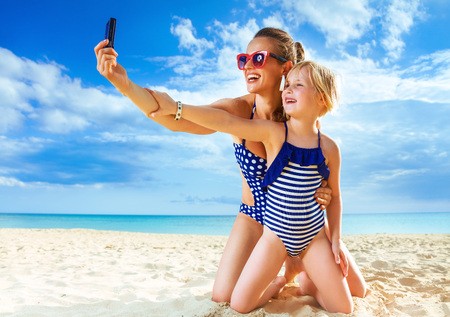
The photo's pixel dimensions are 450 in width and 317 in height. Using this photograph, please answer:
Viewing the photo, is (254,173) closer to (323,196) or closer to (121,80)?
(323,196)

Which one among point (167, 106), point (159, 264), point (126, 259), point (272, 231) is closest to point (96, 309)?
point (272, 231)

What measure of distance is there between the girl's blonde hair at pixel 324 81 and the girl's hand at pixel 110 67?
124 centimetres

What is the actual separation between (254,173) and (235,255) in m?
0.70

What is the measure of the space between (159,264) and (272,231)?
3356 mm

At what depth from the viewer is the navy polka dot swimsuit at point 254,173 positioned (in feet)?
10.5

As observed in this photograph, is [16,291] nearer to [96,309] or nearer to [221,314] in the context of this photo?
[96,309]

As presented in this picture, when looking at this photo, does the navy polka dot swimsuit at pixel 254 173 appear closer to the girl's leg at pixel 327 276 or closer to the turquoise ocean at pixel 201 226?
the girl's leg at pixel 327 276

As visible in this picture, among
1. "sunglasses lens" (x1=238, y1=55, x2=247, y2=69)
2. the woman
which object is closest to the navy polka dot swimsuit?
the woman

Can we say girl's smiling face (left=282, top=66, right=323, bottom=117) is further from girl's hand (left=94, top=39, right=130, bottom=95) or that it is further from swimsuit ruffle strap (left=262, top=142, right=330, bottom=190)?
girl's hand (left=94, top=39, right=130, bottom=95)

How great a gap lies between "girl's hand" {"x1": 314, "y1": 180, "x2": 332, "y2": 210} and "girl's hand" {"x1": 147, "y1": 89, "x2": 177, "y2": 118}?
3.86ft

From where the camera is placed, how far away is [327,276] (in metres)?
2.87

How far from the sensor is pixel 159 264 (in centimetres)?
586

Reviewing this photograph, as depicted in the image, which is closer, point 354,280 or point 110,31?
point 110,31

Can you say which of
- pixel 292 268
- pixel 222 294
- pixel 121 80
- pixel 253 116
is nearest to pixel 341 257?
pixel 292 268
